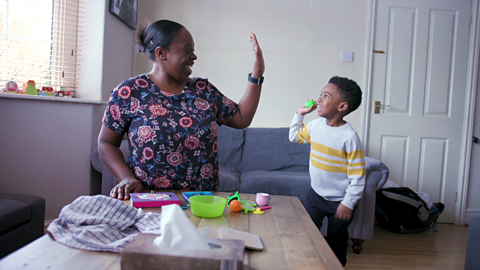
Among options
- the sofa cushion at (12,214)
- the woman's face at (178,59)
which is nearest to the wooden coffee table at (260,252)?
the woman's face at (178,59)

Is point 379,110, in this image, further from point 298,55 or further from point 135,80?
point 135,80

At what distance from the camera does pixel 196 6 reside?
3209mm

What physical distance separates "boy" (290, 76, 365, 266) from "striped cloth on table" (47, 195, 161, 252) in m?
1.01

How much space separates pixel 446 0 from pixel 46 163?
362 centimetres

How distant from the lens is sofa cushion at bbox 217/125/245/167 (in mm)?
2949

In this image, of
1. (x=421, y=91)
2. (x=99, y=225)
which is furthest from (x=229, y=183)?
(x=421, y=91)

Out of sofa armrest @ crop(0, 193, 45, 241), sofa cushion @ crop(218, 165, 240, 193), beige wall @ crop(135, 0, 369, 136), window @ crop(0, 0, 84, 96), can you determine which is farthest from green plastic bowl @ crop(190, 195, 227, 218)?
beige wall @ crop(135, 0, 369, 136)

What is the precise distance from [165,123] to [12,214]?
1034mm

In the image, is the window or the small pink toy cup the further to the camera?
the window

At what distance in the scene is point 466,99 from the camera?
3.18 meters

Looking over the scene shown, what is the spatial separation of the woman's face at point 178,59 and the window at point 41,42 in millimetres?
1517

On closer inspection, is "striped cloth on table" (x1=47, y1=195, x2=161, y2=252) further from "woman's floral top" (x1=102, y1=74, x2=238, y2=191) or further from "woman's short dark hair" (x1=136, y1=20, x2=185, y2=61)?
"woman's short dark hair" (x1=136, y1=20, x2=185, y2=61)

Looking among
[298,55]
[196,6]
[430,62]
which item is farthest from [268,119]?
[430,62]

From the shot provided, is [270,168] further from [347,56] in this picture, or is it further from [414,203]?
[347,56]
